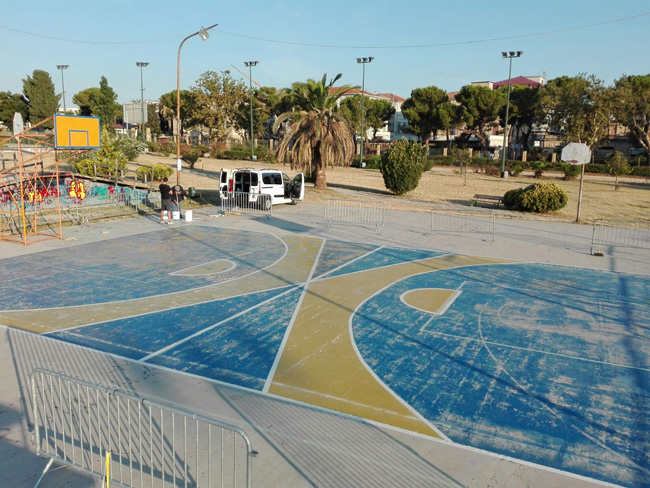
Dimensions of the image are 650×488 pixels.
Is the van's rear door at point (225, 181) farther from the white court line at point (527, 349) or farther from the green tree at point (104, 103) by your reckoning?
the green tree at point (104, 103)

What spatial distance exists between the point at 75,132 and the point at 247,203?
9165 mm

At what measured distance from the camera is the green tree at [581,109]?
134 feet

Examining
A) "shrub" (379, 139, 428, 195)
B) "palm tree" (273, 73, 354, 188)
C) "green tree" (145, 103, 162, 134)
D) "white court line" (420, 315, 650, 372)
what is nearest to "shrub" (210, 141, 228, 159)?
"palm tree" (273, 73, 354, 188)

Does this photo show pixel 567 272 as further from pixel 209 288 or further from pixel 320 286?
pixel 209 288

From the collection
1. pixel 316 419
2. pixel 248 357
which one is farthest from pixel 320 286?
pixel 316 419

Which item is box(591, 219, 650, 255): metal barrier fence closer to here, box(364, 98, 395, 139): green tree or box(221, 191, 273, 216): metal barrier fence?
box(221, 191, 273, 216): metal barrier fence

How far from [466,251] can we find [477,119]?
186ft

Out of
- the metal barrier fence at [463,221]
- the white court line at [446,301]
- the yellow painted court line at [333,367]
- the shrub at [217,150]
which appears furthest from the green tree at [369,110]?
the yellow painted court line at [333,367]

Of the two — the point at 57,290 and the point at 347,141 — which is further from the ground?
the point at 347,141

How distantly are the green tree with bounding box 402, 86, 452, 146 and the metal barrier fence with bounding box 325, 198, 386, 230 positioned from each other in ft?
157

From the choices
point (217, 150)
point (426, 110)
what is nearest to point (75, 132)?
point (217, 150)

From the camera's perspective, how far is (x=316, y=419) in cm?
700

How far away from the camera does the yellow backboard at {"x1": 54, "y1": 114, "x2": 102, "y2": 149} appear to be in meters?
16.9

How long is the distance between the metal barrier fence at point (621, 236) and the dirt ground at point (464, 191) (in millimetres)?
2047
